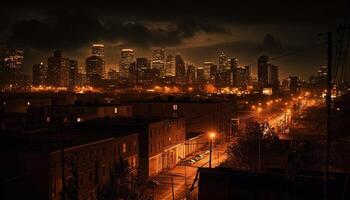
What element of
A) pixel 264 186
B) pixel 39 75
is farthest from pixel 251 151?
pixel 39 75

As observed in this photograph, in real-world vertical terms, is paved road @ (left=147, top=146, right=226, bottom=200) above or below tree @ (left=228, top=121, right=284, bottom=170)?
below

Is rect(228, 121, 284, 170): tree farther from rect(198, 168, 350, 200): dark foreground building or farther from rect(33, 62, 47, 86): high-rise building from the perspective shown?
rect(33, 62, 47, 86): high-rise building

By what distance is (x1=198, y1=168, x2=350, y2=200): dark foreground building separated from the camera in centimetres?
1455

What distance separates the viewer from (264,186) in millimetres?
15086

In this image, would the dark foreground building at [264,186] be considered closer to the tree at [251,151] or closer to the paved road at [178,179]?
the paved road at [178,179]

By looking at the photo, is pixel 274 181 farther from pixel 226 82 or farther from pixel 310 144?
pixel 226 82

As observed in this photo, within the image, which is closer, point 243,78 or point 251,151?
point 251,151

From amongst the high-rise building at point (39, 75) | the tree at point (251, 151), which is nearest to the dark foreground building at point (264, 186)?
the tree at point (251, 151)

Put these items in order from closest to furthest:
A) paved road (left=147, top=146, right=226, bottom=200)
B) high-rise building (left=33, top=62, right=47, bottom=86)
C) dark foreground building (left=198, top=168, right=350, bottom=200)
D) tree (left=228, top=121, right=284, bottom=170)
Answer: dark foreground building (left=198, top=168, right=350, bottom=200) < paved road (left=147, top=146, right=226, bottom=200) < tree (left=228, top=121, right=284, bottom=170) < high-rise building (left=33, top=62, right=47, bottom=86)

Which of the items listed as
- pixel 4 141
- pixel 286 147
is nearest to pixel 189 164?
pixel 286 147

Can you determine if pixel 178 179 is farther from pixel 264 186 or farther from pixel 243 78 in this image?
pixel 243 78

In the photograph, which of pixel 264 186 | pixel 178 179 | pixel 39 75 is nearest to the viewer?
pixel 264 186

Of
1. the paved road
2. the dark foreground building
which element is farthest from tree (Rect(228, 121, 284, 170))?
the dark foreground building

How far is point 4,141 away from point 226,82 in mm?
144783
